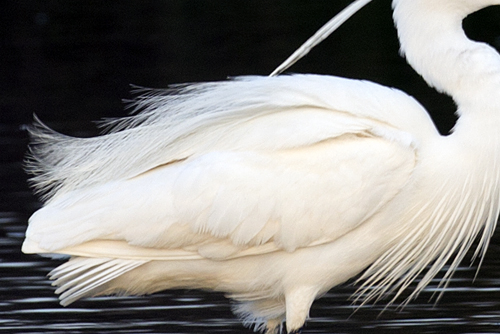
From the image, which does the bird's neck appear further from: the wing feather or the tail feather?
the tail feather

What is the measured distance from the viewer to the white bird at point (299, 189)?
452 cm

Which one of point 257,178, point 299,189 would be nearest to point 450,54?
point 299,189

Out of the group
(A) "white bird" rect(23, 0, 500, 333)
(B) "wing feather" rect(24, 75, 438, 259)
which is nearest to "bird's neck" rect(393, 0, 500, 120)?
(A) "white bird" rect(23, 0, 500, 333)

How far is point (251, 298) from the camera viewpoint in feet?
16.2

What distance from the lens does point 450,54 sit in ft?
14.9

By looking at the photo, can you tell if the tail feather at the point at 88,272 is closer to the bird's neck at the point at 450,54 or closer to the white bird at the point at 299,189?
the white bird at the point at 299,189

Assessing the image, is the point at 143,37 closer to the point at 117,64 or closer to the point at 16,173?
the point at 117,64

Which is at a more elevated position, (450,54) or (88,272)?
(450,54)

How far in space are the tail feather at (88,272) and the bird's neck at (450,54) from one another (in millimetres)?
1578

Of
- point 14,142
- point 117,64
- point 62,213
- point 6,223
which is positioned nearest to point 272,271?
point 62,213

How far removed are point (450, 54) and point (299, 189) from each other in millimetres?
892

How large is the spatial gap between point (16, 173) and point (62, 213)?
4.25 meters

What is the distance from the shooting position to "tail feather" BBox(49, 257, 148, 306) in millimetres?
4719

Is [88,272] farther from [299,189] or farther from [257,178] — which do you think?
[299,189]
